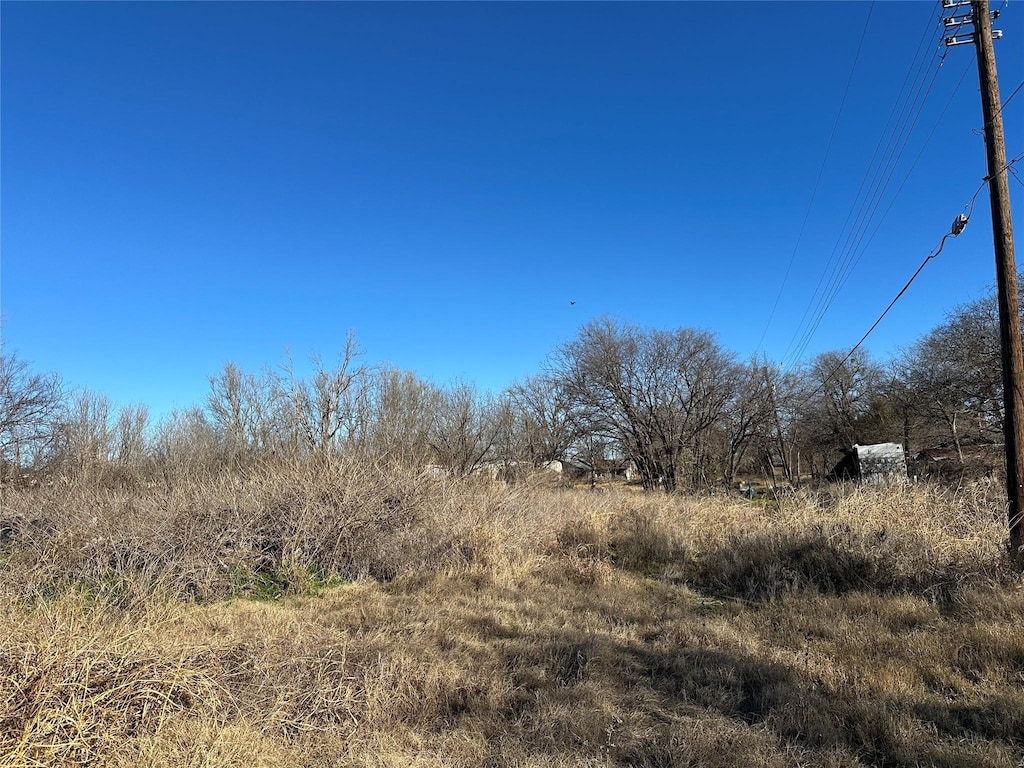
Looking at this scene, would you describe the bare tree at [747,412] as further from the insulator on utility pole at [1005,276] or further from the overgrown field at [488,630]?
the insulator on utility pole at [1005,276]

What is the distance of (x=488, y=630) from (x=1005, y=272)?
9180mm

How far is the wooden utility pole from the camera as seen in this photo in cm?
768

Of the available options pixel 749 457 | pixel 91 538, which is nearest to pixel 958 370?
pixel 749 457

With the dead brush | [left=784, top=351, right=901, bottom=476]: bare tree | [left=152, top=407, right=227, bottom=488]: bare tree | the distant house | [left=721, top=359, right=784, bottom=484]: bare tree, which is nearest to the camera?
the dead brush

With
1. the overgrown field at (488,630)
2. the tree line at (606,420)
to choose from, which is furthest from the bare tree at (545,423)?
the overgrown field at (488,630)

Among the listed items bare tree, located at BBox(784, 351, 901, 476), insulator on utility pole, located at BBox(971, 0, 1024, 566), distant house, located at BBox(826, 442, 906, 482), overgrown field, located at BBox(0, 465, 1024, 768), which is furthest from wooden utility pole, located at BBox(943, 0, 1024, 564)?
bare tree, located at BBox(784, 351, 901, 476)

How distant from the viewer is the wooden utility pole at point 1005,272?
7.68 metres

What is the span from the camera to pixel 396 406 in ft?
86.2

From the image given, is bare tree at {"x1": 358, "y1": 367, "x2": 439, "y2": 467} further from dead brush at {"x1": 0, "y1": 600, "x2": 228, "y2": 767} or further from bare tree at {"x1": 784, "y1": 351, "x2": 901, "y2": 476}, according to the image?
bare tree at {"x1": 784, "y1": 351, "x2": 901, "y2": 476}

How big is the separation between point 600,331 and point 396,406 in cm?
1314

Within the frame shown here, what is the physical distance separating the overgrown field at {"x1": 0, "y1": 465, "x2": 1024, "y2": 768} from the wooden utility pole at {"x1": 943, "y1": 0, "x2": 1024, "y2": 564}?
37.0 inches

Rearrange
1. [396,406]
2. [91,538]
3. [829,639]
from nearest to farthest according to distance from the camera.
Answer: [829,639]
[91,538]
[396,406]

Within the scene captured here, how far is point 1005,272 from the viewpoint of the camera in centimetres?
788

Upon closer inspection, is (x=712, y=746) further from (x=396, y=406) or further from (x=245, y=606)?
(x=396, y=406)
